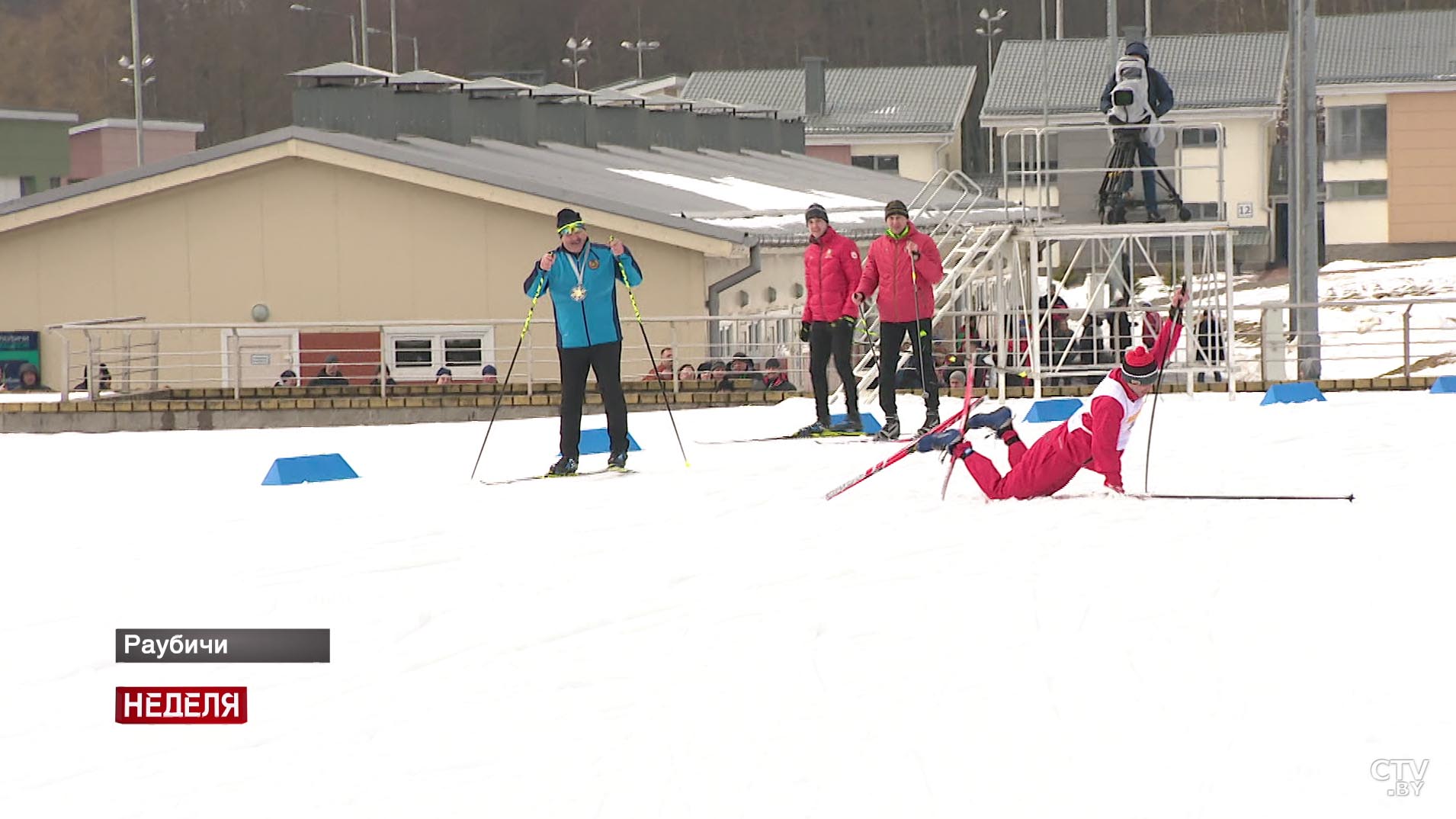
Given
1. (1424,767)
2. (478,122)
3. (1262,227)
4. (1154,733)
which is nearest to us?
(1424,767)

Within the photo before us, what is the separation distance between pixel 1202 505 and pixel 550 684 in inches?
179

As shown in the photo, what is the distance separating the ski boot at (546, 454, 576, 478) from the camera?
1219 cm

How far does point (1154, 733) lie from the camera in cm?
565

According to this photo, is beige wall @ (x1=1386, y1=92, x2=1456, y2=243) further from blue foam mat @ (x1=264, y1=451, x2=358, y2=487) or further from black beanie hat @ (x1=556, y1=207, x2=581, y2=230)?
blue foam mat @ (x1=264, y1=451, x2=358, y2=487)

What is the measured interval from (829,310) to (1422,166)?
153ft

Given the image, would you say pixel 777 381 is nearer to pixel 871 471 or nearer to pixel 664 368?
pixel 664 368

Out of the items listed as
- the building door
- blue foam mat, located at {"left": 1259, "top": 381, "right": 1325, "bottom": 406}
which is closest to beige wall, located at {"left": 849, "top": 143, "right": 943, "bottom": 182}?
the building door

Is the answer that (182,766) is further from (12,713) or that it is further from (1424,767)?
(1424,767)

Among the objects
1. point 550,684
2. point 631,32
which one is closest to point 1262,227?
point 550,684

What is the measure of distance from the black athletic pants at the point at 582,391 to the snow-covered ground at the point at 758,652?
44.3 inches

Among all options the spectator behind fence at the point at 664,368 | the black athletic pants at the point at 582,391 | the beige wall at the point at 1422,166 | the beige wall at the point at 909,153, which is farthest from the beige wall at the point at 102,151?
the black athletic pants at the point at 582,391

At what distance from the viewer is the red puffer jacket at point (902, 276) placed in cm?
1420

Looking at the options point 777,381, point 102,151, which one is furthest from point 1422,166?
point 102,151

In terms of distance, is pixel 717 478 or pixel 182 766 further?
pixel 717 478
